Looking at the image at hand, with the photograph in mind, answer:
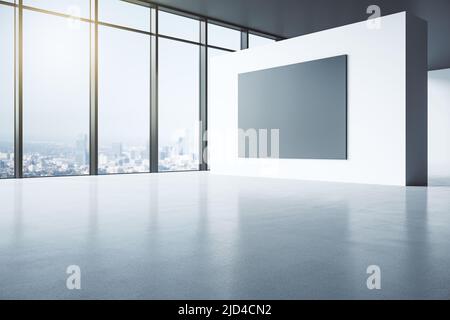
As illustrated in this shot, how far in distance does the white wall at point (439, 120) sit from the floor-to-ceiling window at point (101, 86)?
1007 cm

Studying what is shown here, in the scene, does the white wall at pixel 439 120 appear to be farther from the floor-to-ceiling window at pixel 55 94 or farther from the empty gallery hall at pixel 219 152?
the floor-to-ceiling window at pixel 55 94

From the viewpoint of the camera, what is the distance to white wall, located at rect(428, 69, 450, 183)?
18516 millimetres

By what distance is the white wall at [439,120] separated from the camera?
18516 mm

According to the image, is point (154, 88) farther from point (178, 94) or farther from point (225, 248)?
point (225, 248)

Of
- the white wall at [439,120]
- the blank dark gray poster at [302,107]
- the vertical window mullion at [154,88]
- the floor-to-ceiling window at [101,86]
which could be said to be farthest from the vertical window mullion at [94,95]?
the white wall at [439,120]

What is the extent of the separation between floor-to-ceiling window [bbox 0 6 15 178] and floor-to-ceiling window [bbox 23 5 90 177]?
0.28m

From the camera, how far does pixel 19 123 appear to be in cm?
1023

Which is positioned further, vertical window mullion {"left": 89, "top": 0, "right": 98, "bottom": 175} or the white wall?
the white wall

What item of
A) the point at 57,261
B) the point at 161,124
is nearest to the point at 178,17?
the point at 161,124

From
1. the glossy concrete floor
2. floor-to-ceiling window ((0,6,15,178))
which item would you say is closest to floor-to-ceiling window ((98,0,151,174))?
floor-to-ceiling window ((0,6,15,178))

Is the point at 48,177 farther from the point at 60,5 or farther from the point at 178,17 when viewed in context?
the point at 178,17

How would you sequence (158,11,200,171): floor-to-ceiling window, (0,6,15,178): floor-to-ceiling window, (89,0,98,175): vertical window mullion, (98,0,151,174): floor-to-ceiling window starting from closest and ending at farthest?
1. (0,6,15,178): floor-to-ceiling window
2. (89,0,98,175): vertical window mullion
3. (98,0,151,174): floor-to-ceiling window
4. (158,11,200,171): floor-to-ceiling window

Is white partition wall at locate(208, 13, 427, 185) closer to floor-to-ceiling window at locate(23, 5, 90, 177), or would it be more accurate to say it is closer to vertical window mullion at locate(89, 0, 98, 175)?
vertical window mullion at locate(89, 0, 98, 175)
